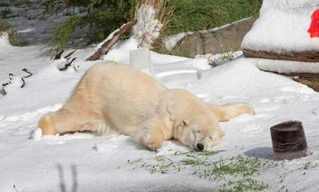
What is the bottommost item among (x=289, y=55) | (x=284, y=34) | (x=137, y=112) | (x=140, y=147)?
(x=140, y=147)

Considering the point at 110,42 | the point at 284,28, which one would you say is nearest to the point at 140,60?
the point at 284,28

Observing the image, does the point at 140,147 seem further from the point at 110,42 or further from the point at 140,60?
the point at 110,42

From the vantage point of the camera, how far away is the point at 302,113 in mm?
5828

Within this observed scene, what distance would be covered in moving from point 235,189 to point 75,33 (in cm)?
863

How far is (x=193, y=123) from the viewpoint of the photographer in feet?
17.5

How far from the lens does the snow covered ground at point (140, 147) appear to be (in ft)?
14.8

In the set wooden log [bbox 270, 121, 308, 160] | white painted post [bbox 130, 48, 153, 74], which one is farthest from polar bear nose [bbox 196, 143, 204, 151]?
white painted post [bbox 130, 48, 153, 74]

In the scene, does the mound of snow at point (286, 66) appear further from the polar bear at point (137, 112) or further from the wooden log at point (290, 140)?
the wooden log at point (290, 140)

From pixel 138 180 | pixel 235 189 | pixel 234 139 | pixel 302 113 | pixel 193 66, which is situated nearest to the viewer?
pixel 235 189

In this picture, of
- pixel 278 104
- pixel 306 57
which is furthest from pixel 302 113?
pixel 306 57

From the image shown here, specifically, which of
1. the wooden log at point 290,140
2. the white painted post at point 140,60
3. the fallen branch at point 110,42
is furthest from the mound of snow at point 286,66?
the fallen branch at point 110,42

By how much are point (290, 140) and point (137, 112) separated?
5.60 feet

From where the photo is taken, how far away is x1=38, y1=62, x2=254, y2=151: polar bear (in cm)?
532

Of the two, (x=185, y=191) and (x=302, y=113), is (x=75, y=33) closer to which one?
(x=302, y=113)
